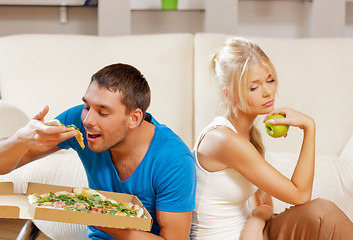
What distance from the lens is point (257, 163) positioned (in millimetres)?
1415

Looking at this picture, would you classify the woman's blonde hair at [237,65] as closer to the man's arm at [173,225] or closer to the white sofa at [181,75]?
the man's arm at [173,225]

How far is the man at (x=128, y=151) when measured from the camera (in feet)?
4.17

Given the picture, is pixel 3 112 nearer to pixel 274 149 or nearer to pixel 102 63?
pixel 102 63

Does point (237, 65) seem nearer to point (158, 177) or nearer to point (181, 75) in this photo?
point (158, 177)

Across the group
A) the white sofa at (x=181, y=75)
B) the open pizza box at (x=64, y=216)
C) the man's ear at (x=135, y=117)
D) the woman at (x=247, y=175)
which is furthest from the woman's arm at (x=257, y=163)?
the white sofa at (x=181, y=75)

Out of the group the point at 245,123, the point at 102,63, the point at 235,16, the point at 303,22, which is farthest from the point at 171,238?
the point at 303,22

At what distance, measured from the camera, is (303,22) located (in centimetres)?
348

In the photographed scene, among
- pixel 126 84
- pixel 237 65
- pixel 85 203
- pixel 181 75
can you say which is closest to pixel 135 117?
pixel 126 84

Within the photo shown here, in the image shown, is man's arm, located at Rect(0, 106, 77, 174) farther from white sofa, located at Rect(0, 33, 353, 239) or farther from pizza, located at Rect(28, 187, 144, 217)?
white sofa, located at Rect(0, 33, 353, 239)

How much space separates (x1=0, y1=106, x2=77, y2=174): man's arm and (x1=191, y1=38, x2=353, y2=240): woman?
0.47 metres

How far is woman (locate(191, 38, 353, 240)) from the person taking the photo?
1418 millimetres

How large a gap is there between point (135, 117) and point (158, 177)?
0.57 feet

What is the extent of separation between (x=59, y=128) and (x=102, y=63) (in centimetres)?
133

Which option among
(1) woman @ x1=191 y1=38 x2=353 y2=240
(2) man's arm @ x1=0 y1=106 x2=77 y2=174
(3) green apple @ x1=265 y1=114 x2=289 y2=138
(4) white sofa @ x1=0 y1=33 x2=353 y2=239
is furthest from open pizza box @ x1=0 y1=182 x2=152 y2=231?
(4) white sofa @ x1=0 y1=33 x2=353 y2=239
